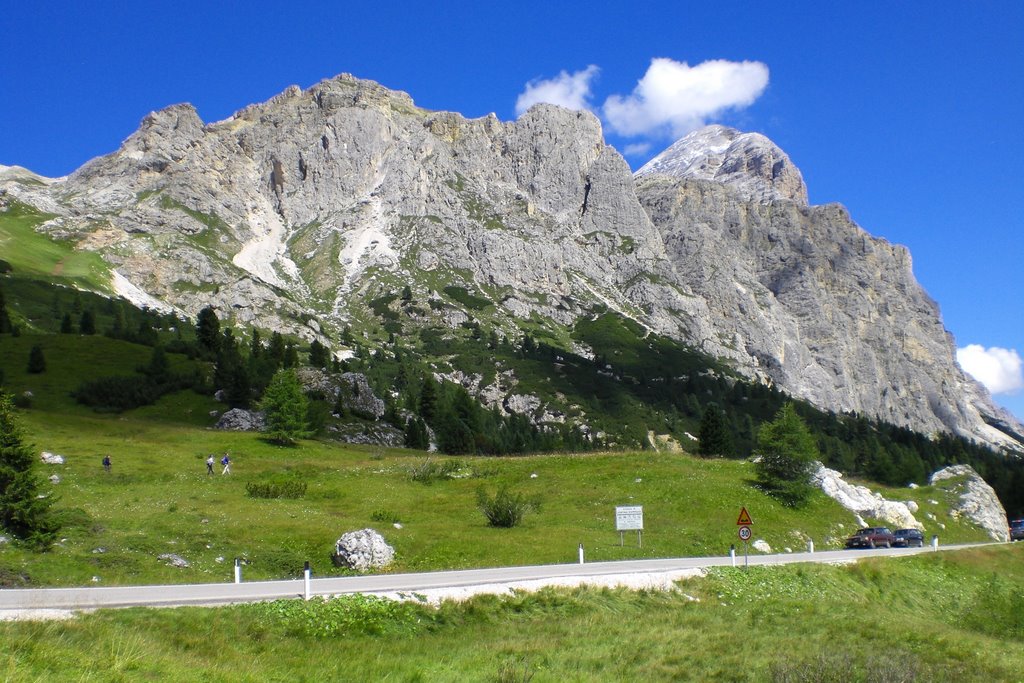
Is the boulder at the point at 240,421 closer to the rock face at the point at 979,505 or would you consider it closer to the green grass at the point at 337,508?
the green grass at the point at 337,508

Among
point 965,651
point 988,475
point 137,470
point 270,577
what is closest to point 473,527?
point 270,577

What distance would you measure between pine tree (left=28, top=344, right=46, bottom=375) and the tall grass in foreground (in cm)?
8764

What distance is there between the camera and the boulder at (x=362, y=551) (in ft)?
96.1

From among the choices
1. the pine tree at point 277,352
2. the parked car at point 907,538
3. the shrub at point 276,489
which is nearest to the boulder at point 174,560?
the shrub at point 276,489

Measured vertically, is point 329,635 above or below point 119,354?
below

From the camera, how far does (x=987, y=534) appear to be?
59750mm

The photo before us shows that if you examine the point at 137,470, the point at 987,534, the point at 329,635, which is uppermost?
the point at 137,470

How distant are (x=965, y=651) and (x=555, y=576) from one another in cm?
1343

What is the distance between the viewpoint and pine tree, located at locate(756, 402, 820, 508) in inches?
1939

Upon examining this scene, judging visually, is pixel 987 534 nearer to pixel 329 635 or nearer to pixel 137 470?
pixel 329 635

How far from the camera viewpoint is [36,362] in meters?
88.8

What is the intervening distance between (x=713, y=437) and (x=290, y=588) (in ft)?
224

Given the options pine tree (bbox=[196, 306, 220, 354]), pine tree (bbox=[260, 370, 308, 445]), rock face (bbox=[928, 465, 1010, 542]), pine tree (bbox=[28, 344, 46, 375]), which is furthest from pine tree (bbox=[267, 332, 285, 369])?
rock face (bbox=[928, 465, 1010, 542])

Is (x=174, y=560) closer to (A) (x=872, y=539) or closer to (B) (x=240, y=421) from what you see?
(A) (x=872, y=539)
